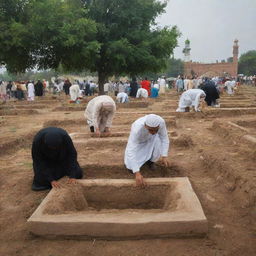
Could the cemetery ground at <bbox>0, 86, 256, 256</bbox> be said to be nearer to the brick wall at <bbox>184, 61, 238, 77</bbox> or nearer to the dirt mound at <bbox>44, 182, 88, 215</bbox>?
the dirt mound at <bbox>44, 182, 88, 215</bbox>

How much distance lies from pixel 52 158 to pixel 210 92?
9.13m

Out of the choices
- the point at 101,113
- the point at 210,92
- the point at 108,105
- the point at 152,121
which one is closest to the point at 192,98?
the point at 210,92

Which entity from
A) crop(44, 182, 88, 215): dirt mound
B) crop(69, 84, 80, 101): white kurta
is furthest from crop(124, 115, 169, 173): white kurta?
crop(69, 84, 80, 101): white kurta

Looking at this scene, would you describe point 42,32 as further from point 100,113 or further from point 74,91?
point 100,113

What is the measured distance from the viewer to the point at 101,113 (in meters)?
6.46

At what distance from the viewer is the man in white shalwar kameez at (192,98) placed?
10.5m

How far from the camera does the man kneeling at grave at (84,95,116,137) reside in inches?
245

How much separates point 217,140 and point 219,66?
42793 millimetres

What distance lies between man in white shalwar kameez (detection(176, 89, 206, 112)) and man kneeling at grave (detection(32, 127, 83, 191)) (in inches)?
285

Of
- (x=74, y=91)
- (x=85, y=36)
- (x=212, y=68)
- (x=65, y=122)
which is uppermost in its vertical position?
(x=85, y=36)

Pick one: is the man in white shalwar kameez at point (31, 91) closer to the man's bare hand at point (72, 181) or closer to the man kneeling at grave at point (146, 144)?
the man kneeling at grave at point (146, 144)

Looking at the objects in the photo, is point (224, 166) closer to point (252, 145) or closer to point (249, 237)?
point (252, 145)

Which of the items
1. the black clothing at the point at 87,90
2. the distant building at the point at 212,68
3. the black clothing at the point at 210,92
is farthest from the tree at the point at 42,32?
the distant building at the point at 212,68

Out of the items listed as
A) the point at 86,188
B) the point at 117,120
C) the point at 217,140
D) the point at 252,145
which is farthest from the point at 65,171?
the point at 117,120
